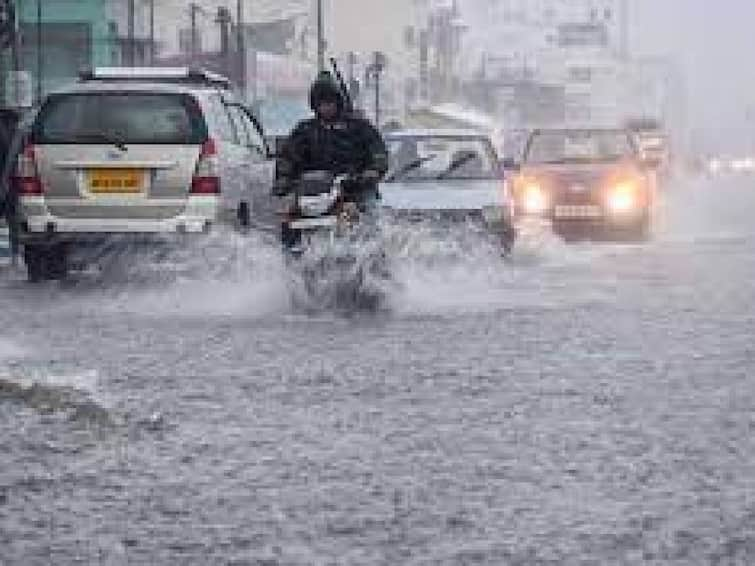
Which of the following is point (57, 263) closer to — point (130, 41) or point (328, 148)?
point (328, 148)

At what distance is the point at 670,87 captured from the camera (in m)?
111

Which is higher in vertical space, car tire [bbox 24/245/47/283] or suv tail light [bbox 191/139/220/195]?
suv tail light [bbox 191/139/220/195]

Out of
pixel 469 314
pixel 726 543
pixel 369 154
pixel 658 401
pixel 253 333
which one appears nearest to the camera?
pixel 726 543

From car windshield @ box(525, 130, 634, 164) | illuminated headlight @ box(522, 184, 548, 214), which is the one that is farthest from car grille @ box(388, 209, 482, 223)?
car windshield @ box(525, 130, 634, 164)

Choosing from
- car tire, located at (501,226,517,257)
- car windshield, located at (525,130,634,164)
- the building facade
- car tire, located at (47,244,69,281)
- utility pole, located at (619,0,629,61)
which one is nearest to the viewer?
car tire, located at (47,244,69,281)

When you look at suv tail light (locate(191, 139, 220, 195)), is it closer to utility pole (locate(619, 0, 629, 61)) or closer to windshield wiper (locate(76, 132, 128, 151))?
windshield wiper (locate(76, 132, 128, 151))

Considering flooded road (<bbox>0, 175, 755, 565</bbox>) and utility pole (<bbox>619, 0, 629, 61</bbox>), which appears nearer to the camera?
flooded road (<bbox>0, 175, 755, 565</bbox>)

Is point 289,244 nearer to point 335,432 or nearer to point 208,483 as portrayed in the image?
point 335,432

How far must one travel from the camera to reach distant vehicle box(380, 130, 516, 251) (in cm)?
1773

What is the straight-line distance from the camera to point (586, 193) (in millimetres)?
23297

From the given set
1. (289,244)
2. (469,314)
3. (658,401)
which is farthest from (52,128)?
(658,401)

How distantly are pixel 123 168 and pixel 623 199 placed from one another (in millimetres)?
10221

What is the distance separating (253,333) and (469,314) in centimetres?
186

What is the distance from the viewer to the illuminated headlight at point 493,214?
17781 mm
